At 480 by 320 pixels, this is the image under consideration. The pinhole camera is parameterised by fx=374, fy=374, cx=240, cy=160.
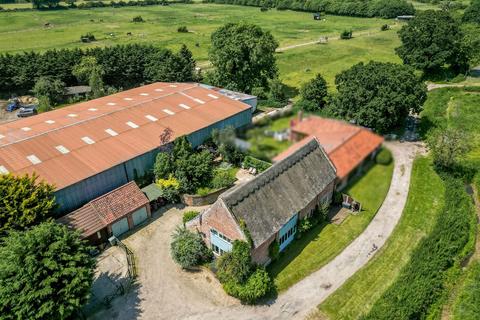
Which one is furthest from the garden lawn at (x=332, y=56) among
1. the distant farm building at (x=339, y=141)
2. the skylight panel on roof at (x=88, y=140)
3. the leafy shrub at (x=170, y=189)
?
the skylight panel on roof at (x=88, y=140)

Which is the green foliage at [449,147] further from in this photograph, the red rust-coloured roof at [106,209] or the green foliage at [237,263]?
the red rust-coloured roof at [106,209]

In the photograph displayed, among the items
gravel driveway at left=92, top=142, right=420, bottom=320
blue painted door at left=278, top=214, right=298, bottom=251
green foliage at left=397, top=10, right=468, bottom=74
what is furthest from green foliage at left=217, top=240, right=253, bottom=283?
green foliage at left=397, top=10, right=468, bottom=74

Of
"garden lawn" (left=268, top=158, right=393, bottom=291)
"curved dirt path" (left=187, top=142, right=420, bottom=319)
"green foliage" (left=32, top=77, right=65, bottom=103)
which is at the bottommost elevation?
"curved dirt path" (left=187, top=142, right=420, bottom=319)

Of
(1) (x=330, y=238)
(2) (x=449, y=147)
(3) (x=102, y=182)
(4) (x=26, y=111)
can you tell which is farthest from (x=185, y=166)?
(4) (x=26, y=111)

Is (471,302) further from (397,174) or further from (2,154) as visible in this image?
(2,154)

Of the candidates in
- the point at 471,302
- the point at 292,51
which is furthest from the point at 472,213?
the point at 292,51

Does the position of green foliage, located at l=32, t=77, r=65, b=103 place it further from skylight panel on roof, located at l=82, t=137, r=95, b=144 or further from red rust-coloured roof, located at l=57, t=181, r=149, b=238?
red rust-coloured roof, located at l=57, t=181, r=149, b=238
